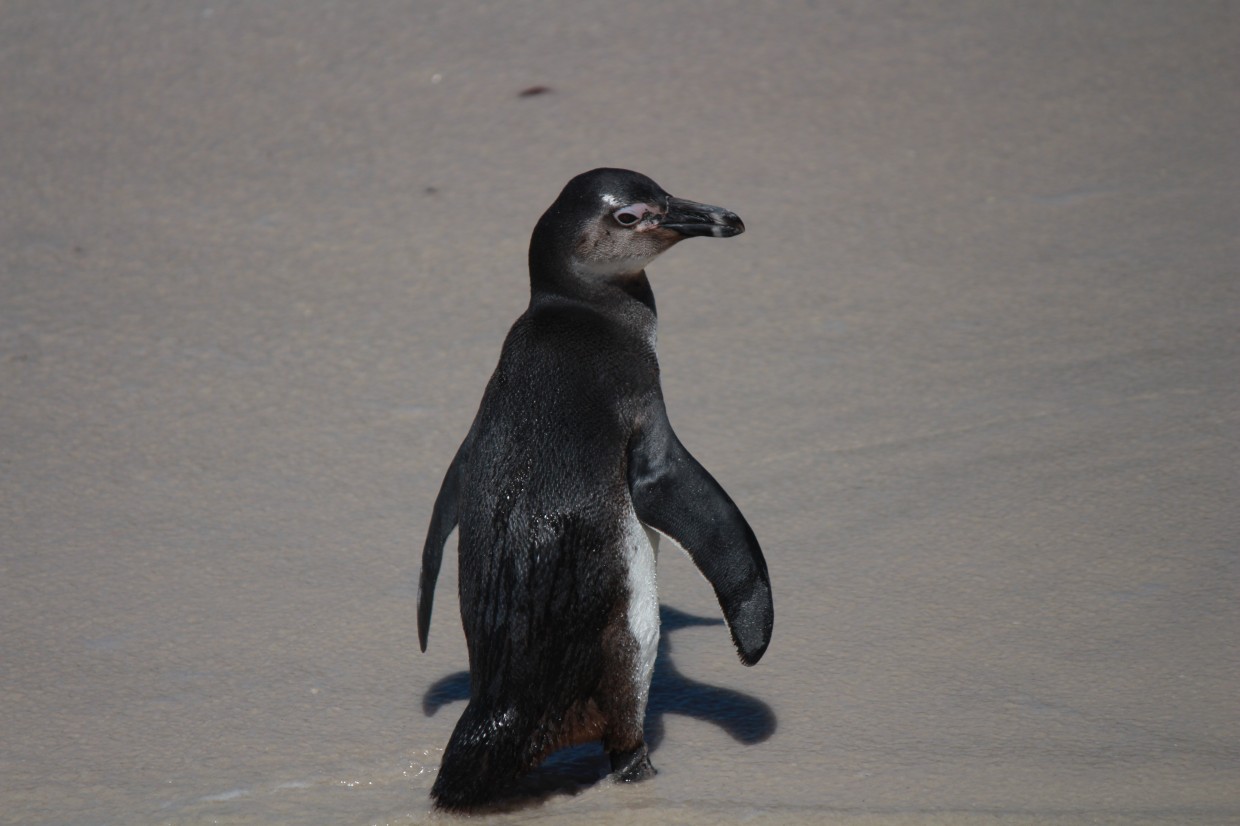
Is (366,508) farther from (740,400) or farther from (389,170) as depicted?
(389,170)

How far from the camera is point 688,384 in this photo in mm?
4121

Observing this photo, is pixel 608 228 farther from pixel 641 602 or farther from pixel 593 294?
pixel 641 602

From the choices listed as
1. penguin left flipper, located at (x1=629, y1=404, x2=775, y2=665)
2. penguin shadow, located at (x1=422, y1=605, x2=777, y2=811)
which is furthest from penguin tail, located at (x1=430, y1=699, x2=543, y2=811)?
penguin left flipper, located at (x1=629, y1=404, x2=775, y2=665)

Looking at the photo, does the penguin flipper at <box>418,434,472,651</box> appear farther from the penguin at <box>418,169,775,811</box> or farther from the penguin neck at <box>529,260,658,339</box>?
the penguin neck at <box>529,260,658,339</box>

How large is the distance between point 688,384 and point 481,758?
1.76 m

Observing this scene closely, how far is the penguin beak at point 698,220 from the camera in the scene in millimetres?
2836

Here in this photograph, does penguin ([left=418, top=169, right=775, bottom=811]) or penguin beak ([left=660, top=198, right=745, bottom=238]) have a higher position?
penguin beak ([left=660, top=198, right=745, bottom=238])

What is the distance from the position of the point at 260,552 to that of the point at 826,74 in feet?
10.2

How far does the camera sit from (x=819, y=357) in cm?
418

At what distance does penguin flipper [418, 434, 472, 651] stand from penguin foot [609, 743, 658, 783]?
436 mm

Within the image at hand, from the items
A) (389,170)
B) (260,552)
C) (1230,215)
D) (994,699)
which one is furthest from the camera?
(389,170)

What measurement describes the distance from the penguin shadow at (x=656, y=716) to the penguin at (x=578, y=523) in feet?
0.38

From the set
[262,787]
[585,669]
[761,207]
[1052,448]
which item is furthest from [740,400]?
[262,787]

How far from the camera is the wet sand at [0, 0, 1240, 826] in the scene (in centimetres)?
280
